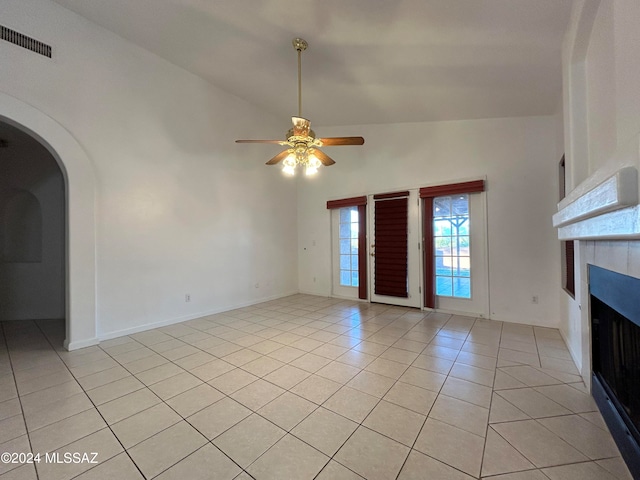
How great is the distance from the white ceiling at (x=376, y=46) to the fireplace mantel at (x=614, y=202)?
173 cm

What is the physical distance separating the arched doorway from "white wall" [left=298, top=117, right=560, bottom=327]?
446cm

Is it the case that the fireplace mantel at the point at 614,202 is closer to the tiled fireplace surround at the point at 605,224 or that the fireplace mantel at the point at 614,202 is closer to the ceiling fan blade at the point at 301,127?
the tiled fireplace surround at the point at 605,224

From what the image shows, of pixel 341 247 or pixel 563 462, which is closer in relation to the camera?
pixel 563 462

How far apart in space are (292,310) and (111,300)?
2.56 metres

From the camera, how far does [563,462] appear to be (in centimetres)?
140

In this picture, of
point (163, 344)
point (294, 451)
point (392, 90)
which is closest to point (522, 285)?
point (392, 90)

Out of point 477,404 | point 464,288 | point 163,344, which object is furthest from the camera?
point 464,288

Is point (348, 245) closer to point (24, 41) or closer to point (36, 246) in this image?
point (24, 41)

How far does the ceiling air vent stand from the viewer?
2568mm

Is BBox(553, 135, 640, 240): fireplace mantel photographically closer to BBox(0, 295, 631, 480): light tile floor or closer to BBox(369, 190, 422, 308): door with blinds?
BBox(0, 295, 631, 480): light tile floor

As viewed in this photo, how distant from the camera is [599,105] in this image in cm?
182

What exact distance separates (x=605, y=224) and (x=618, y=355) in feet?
3.49

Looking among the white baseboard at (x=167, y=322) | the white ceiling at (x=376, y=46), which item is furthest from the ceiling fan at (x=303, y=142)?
the white baseboard at (x=167, y=322)

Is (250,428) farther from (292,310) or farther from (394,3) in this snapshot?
(394,3)
